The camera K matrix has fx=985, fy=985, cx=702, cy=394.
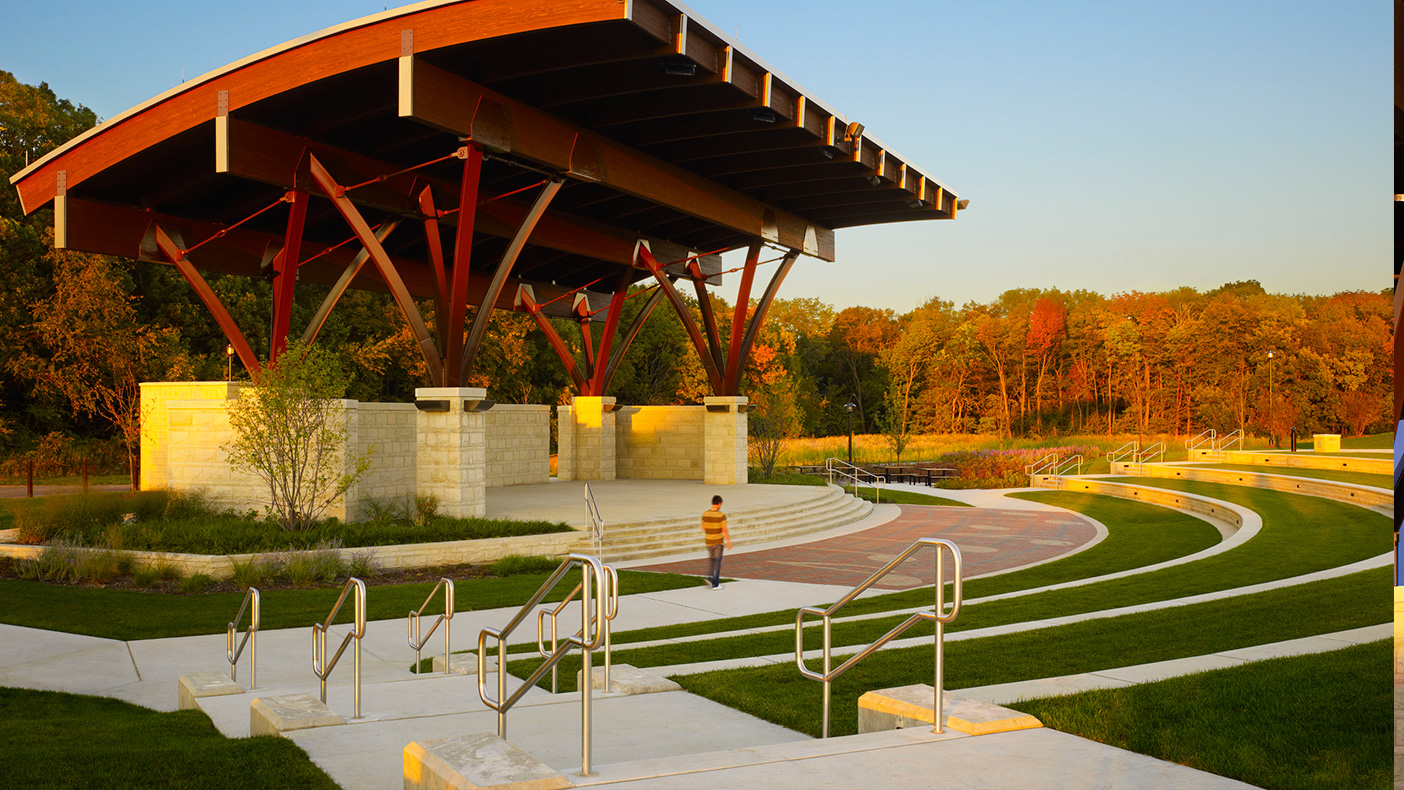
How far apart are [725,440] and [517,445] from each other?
6.58 m

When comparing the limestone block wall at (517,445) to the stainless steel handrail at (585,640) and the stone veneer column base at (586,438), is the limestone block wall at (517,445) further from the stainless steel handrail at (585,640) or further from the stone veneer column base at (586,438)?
the stainless steel handrail at (585,640)

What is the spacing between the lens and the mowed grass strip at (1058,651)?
7.43 m

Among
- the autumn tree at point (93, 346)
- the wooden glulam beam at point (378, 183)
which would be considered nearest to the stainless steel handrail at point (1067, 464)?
the wooden glulam beam at point (378, 183)

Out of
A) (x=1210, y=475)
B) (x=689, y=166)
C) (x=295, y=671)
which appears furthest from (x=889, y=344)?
(x=295, y=671)

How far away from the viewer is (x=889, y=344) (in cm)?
8325

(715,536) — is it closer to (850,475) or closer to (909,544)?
(909,544)

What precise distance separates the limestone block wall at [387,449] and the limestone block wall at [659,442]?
12215 millimetres

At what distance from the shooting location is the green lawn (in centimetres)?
744

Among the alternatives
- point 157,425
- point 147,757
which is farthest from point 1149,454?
point 147,757

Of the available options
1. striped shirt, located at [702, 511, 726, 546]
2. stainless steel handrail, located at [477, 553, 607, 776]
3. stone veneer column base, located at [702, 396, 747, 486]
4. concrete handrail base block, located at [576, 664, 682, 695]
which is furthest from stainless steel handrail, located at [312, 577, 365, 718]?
stone veneer column base, located at [702, 396, 747, 486]

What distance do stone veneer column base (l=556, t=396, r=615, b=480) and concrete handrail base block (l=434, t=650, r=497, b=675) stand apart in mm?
22442

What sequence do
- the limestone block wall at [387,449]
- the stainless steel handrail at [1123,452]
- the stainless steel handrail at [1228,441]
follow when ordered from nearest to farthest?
the limestone block wall at [387,449]
the stainless steel handrail at [1228,441]
the stainless steel handrail at [1123,452]

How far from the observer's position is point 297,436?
59.7 feet

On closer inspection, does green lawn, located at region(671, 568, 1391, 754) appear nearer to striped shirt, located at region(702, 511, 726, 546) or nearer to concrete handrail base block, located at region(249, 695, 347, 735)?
concrete handrail base block, located at region(249, 695, 347, 735)
